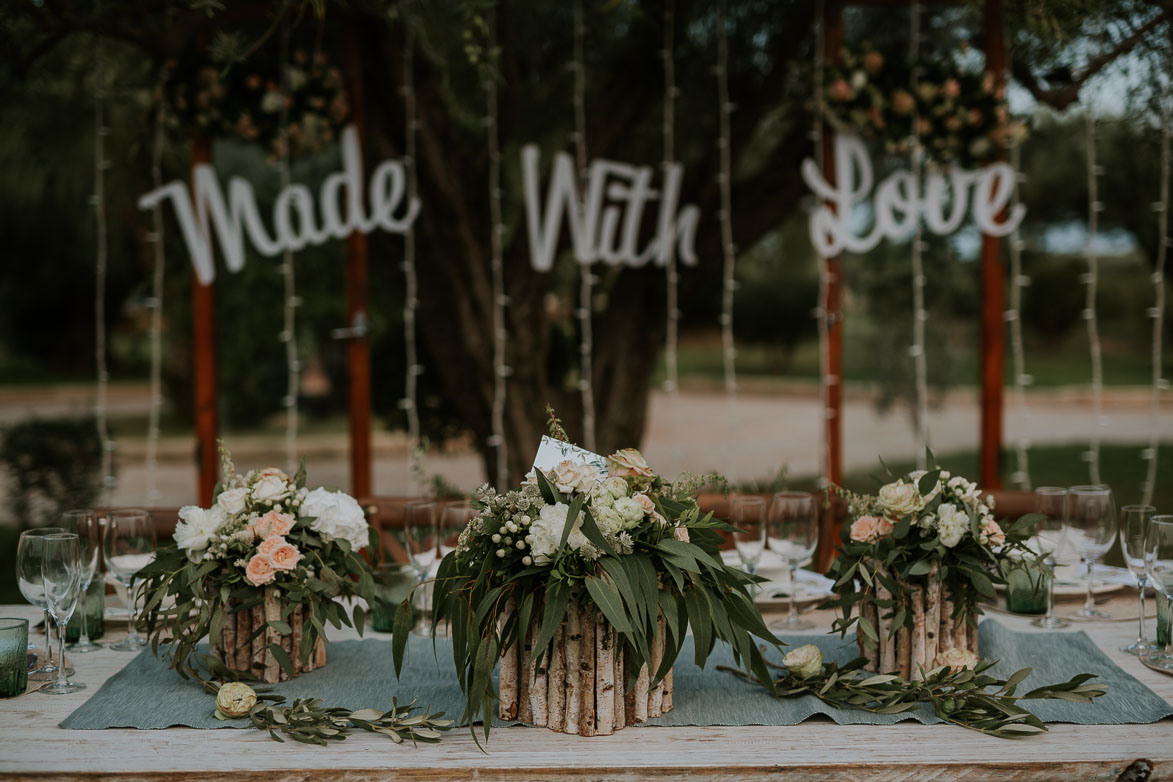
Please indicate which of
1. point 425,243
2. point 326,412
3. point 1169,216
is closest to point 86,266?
point 326,412

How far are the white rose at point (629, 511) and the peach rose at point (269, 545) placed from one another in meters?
0.57

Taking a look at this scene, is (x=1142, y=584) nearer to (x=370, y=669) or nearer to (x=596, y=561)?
(x=596, y=561)

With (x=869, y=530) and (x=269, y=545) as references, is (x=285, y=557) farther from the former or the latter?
(x=869, y=530)

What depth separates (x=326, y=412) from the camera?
10.6 m

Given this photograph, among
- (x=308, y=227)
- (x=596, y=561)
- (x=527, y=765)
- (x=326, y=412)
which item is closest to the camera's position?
(x=527, y=765)

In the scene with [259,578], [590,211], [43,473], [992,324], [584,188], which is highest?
[584,188]

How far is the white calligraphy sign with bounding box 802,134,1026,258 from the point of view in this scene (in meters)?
4.05

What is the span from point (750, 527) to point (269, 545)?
0.85 meters

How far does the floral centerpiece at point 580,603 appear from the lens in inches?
55.0

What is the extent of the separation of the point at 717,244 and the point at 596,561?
3.44m

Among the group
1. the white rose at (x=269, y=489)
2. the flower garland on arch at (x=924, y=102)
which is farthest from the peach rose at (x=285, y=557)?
the flower garland on arch at (x=924, y=102)

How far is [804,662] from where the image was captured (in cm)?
158

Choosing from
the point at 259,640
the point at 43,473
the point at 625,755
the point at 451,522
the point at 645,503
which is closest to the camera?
the point at 625,755

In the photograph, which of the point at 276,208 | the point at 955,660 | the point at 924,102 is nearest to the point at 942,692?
the point at 955,660
